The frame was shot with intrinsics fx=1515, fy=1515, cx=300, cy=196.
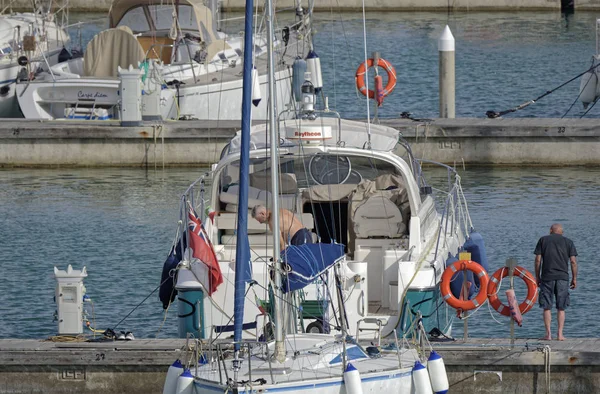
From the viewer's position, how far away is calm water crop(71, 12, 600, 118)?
35.4 meters

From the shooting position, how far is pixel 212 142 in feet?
88.4

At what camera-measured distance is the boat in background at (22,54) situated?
31.4 m

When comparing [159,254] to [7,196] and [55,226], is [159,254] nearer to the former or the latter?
[55,226]

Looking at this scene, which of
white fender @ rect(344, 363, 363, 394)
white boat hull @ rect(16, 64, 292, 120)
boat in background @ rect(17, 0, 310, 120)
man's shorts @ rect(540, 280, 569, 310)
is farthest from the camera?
boat in background @ rect(17, 0, 310, 120)

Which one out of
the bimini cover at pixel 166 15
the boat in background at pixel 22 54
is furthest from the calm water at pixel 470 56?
the boat in background at pixel 22 54

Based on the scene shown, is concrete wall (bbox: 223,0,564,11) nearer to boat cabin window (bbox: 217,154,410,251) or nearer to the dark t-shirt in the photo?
boat cabin window (bbox: 217,154,410,251)

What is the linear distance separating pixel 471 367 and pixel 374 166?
4.06 m

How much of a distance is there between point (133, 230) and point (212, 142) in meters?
3.69

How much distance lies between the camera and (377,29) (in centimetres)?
4806

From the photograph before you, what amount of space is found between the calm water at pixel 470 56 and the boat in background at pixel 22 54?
6.34 m

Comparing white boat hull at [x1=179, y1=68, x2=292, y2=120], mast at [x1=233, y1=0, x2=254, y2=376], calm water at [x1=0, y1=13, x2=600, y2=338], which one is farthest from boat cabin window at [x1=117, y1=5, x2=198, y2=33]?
mast at [x1=233, y1=0, x2=254, y2=376]

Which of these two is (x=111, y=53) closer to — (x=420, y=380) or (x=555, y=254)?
(x=555, y=254)

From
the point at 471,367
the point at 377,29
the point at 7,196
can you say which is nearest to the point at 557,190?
the point at 7,196

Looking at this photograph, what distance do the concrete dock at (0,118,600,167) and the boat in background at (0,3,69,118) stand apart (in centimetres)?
321
